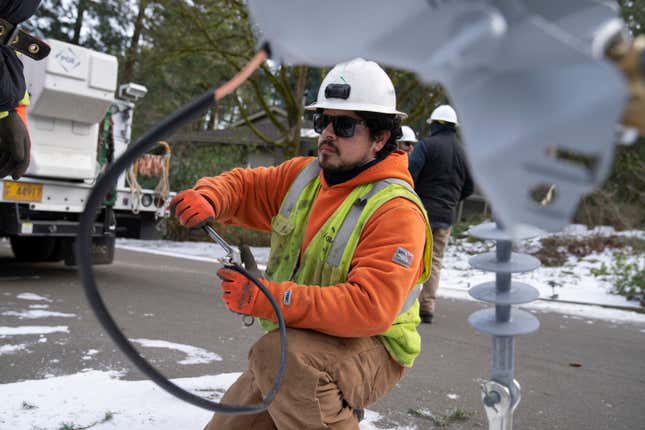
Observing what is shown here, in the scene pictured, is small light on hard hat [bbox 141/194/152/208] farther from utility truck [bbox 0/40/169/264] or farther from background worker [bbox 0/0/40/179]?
background worker [bbox 0/0/40/179]

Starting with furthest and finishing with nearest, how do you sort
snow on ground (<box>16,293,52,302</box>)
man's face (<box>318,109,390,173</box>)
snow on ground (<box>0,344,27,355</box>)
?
1. snow on ground (<box>16,293,52,302</box>)
2. snow on ground (<box>0,344,27,355</box>)
3. man's face (<box>318,109,390,173</box>)

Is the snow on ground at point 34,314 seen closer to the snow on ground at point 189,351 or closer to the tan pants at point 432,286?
the snow on ground at point 189,351

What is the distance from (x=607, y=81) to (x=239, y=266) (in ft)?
5.09

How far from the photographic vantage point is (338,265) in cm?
237

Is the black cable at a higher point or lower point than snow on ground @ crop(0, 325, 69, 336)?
higher

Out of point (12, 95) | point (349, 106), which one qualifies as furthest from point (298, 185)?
point (12, 95)

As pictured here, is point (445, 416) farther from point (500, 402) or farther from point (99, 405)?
point (500, 402)

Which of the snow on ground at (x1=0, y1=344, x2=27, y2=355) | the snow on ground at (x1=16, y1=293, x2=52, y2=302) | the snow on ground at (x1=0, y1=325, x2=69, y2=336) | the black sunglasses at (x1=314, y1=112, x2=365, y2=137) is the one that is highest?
the black sunglasses at (x1=314, y1=112, x2=365, y2=137)

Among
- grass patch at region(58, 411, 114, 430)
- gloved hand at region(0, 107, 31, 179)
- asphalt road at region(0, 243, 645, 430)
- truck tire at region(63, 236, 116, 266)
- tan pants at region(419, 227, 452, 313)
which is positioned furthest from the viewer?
truck tire at region(63, 236, 116, 266)

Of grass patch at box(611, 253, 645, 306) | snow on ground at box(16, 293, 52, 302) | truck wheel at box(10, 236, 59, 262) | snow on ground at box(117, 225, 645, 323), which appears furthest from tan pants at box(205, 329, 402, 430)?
grass patch at box(611, 253, 645, 306)

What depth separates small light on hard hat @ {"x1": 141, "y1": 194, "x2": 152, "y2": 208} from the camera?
7698 millimetres

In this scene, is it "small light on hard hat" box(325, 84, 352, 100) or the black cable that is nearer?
the black cable

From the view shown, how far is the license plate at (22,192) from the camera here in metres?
6.27

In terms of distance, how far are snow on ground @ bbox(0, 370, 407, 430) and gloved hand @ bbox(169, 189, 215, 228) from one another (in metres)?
1.05
